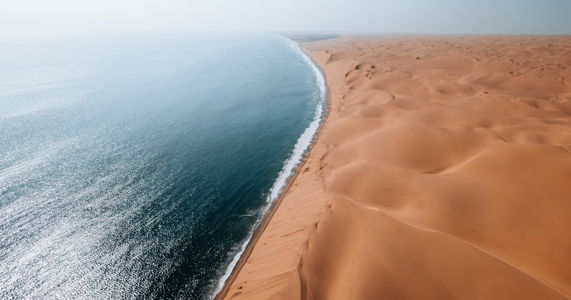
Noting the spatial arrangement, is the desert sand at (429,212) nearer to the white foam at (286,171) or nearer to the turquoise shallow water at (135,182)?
the white foam at (286,171)

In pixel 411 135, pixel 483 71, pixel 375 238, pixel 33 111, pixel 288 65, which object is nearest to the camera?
pixel 375 238

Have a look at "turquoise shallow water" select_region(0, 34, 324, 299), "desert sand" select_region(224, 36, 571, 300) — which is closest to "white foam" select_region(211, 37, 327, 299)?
"turquoise shallow water" select_region(0, 34, 324, 299)

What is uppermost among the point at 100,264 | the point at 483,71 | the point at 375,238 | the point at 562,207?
the point at 483,71

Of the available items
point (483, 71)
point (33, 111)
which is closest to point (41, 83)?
point (33, 111)

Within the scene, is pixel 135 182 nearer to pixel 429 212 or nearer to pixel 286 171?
pixel 286 171

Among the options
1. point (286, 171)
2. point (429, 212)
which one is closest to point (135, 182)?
point (286, 171)

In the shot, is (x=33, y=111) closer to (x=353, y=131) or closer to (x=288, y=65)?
(x=353, y=131)

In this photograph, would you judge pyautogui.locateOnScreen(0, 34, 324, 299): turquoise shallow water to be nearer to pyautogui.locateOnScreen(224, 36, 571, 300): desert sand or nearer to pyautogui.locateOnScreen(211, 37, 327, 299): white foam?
pyautogui.locateOnScreen(211, 37, 327, 299): white foam

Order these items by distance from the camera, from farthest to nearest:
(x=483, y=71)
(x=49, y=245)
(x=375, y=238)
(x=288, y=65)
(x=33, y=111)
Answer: (x=288, y=65), (x=483, y=71), (x=33, y=111), (x=49, y=245), (x=375, y=238)
